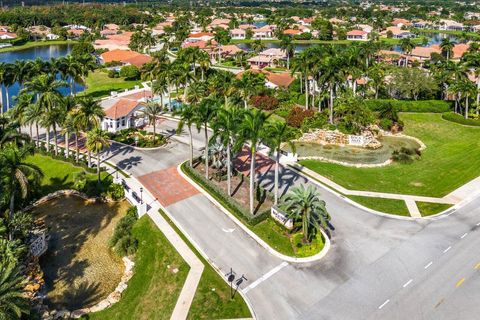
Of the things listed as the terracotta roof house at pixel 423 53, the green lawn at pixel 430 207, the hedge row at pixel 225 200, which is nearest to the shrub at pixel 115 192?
the hedge row at pixel 225 200

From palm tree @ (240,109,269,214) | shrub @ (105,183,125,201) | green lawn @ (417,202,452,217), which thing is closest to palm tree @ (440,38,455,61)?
green lawn @ (417,202,452,217)

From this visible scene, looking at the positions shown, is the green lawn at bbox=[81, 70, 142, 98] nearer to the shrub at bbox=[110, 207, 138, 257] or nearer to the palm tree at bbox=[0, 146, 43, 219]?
the palm tree at bbox=[0, 146, 43, 219]

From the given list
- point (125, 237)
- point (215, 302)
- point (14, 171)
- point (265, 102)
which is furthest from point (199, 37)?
point (215, 302)

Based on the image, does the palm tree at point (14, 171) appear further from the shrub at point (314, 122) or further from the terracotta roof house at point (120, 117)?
the shrub at point (314, 122)

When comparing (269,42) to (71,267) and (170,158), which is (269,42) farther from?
(71,267)

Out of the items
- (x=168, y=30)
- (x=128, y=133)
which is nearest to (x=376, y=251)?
(x=128, y=133)

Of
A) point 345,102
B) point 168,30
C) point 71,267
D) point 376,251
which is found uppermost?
point 168,30
